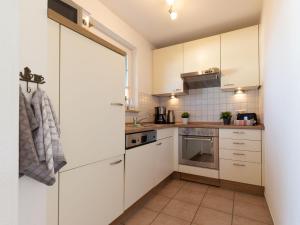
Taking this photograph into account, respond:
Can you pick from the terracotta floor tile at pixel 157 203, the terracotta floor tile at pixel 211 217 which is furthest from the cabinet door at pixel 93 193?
the terracotta floor tile at pixel 211 217

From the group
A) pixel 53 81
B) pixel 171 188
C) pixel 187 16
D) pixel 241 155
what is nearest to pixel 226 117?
pixel 241 155

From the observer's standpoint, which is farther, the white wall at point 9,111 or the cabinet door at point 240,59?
the cabinet door at point 240,59

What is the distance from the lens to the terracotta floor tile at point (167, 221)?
158cm

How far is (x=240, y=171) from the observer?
2.22 metres

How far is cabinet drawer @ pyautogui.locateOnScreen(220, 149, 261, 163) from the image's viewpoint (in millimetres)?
2135

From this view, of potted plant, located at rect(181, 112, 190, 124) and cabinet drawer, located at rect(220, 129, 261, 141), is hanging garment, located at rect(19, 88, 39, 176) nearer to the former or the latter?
cabinet drawer, located at rect(220, 129, 261, 141)

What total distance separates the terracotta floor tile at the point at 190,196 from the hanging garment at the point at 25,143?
5.81 ft

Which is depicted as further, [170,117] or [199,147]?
[170,117]

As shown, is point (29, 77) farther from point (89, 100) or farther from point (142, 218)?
point (142, 218)

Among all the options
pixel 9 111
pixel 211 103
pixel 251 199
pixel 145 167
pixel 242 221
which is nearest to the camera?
pixel 9 111

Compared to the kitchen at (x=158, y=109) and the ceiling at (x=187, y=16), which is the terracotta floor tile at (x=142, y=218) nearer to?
the kitchen at (x=158, y=109)

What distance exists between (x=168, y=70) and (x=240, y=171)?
75.4 inches

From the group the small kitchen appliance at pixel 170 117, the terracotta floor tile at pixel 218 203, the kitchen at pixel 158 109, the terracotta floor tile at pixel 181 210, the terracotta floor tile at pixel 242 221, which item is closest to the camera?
the kitchen at pixel 158 109

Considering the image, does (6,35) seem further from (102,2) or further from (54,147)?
(102,2)
